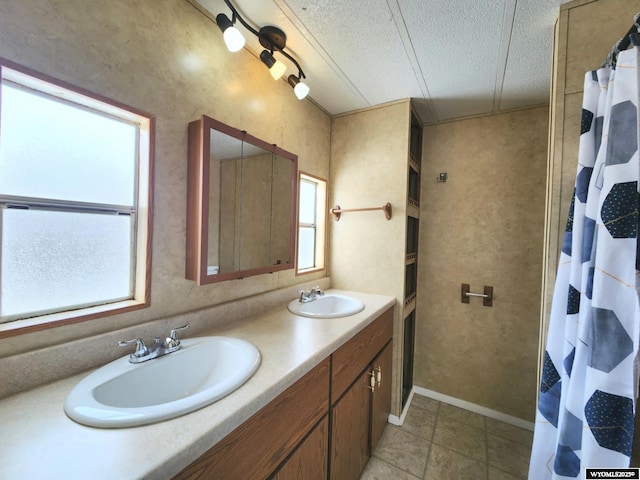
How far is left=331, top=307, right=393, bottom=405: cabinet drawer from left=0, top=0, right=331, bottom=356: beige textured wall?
24.6 inches

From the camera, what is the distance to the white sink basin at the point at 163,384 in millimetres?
613

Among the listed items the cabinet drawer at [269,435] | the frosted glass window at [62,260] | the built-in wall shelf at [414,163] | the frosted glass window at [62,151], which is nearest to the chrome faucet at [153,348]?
the frosted glass window at [62,260]

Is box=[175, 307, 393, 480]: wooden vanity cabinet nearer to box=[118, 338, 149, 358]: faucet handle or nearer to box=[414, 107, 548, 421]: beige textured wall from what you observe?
box=[118, 338, 149, 358]: faucet handle

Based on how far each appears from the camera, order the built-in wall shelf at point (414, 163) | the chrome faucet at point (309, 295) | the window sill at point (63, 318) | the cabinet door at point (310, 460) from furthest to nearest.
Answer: the built-in wall shelf at point (414, 163) → the chrome faucet at point (309, 295) → the cabinet door at point (310, 460) → the window sill at point (63, 318)

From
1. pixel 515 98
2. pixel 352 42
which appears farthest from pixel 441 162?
pixel 352 42

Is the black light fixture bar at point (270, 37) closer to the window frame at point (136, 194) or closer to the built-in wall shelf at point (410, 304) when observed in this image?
the window frame at point (136, 194)

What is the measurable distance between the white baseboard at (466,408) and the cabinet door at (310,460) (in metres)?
1.09

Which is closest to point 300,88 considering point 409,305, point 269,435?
point 269,435

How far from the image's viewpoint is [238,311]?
135cm

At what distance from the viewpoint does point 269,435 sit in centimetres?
79

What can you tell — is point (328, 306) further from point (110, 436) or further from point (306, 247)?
point (110, 436)

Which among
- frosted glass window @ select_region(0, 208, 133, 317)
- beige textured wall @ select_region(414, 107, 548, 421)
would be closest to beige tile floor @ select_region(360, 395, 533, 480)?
beige textured wall @ select_region(414, 107, 548, 421)

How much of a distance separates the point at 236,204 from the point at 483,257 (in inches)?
76.0

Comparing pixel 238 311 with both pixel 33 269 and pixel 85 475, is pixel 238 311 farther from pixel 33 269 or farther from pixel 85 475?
pixel 85 475
